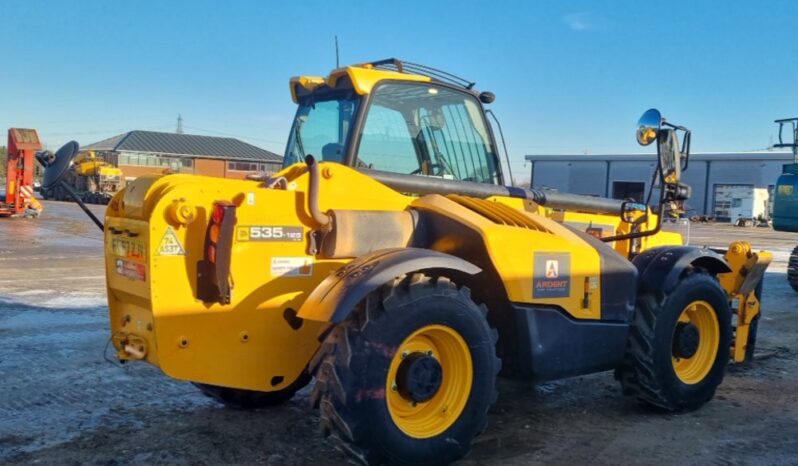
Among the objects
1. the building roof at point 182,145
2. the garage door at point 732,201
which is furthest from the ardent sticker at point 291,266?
the building roof at point 182,145

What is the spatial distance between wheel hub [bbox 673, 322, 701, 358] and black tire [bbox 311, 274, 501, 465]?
202 centimetres

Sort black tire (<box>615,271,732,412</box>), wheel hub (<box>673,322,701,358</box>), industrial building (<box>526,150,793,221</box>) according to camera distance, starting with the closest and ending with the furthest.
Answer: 1. black tire (<box>615,271,732,412</box>)
2. wheel hub (<box>673,322,701,358</box>)
3. industrial building (<box>526,150,793,221</box>)

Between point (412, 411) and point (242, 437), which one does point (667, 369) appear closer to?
point (412, 411)

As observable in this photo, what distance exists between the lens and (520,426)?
496cm

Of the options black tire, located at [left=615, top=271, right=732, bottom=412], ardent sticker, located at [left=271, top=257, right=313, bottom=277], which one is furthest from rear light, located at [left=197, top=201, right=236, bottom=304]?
black tire, located at [left=615, top=271, right=732, bottom=412]

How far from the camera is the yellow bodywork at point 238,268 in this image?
376cm

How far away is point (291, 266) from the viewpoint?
13.3 feet

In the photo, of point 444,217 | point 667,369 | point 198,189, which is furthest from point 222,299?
point 667,369

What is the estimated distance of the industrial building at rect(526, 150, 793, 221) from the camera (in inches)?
1713


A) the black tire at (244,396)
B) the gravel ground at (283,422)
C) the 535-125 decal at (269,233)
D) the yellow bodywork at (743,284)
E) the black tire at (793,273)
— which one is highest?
the 535-125 decal at (269,233)

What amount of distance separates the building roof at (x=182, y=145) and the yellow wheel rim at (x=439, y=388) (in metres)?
54.8

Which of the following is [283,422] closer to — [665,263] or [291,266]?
[291,266]

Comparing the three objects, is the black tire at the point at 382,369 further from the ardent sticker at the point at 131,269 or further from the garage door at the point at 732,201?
the garage door at the point at 732,201

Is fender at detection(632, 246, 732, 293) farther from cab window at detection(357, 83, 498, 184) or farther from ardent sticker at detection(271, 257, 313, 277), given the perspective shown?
ardent sticker at detection(271, 257, 313, 277)
